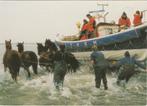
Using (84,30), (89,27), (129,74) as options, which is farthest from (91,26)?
(129,74)

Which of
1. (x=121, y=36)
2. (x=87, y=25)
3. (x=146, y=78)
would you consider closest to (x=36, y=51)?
(x=87, y=25)

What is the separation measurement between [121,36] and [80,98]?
264 centimetres

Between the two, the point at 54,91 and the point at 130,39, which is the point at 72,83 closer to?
the point at 54,91

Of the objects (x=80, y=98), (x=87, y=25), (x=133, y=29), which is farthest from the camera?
(x=87, y=25)

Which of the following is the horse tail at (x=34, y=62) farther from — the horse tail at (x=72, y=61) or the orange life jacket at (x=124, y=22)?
the orange life jacket at (x=124, y=22)

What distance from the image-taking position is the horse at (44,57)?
11.7 meters

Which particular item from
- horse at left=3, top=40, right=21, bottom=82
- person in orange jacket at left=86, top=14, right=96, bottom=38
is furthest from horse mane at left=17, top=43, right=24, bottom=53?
person in orange jacket at left=86, top=14, right=96, bottom=38

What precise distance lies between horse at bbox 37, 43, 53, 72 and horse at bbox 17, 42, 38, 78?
17 cm

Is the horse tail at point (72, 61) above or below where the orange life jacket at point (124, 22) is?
below

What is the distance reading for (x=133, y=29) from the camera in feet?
38.1

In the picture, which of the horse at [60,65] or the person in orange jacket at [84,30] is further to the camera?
the person in orange jacket at [84,30]

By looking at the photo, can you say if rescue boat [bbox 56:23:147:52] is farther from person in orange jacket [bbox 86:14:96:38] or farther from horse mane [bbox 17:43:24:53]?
horse mane [bbox 17:43:24:53]

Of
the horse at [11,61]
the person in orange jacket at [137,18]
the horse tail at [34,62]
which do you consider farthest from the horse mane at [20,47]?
the person in orange jacket at [137,18]

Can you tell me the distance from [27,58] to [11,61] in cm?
102
